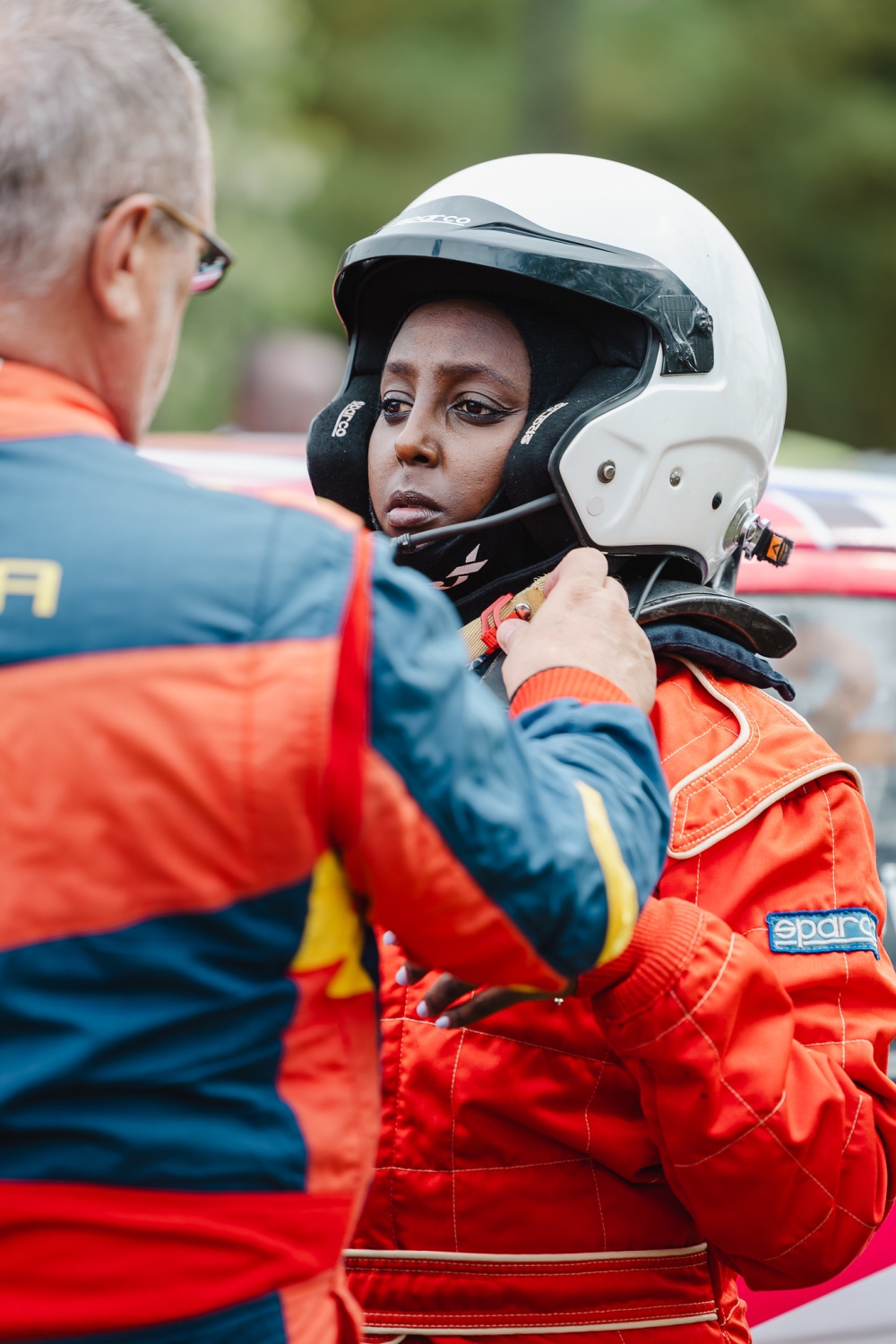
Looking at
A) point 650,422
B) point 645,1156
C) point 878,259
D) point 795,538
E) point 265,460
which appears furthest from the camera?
point 878,259

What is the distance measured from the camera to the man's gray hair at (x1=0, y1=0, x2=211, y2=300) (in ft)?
4.17

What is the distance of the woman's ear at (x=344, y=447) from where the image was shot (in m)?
2.42

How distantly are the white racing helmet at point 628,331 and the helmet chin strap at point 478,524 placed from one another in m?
0.01

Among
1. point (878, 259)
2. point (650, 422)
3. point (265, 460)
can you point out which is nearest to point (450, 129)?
point (878, 259)

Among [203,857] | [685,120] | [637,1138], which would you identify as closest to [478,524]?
[637,1138]

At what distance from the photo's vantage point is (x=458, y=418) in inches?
87.3

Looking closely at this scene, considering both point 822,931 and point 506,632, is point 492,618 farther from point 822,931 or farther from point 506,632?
point 822,931

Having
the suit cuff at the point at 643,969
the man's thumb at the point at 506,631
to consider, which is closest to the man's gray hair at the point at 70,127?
the man's thumb at the point at 506,631

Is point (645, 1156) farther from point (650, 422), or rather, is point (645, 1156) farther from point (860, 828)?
point (650, 422)

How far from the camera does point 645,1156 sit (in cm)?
183

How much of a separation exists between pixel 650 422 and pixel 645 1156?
1.02 meters

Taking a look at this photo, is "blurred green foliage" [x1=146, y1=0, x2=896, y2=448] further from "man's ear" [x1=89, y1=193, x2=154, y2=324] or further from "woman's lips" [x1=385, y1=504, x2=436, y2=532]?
"man's ear" [x1=89, y1=193, x2=154, y2=324]

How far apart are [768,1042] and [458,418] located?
1022mm

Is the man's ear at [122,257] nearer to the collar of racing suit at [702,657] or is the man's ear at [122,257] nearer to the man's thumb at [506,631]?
the man's thumb at [506,631]
